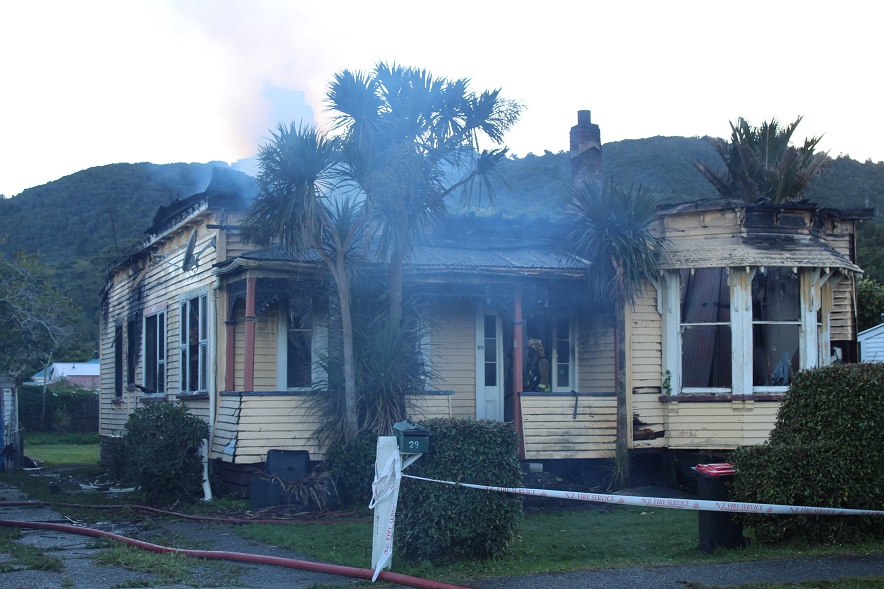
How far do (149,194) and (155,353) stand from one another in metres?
58.5

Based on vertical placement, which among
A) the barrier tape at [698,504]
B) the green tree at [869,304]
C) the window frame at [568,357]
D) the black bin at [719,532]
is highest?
the green tree at [869,304]

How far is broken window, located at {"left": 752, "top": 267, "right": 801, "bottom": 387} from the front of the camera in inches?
579

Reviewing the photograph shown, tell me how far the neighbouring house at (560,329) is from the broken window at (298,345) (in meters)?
0.03

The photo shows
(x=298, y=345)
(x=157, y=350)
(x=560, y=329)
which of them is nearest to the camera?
(x=298, y=345)

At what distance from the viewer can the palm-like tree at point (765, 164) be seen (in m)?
21.8

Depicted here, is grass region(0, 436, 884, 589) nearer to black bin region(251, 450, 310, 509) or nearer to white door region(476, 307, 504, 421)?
black bin region(251, 450, 310, 509)

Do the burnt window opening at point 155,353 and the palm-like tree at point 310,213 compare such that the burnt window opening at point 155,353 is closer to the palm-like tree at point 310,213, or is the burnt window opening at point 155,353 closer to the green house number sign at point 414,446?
the palm-like tree at point 310,213

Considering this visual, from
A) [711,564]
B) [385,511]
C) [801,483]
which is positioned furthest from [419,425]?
[801,483]

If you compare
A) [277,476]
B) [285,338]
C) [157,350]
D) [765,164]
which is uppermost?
[765,164]

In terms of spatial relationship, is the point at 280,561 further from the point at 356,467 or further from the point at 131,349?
the point at 131,349

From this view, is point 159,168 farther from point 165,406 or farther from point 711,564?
point 711,564

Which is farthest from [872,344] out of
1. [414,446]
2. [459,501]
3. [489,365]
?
[414,446]

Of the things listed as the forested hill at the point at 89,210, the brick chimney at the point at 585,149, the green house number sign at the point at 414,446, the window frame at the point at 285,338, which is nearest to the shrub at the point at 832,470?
the green house number sign at the point at 414,446

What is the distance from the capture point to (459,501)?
8.29m
